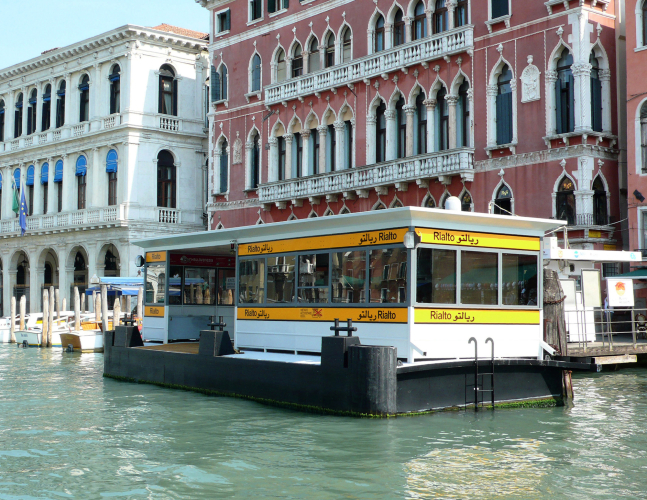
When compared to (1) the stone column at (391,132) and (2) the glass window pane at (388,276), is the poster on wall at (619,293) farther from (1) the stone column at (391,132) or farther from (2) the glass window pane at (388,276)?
(1) the stone column at (391,132)

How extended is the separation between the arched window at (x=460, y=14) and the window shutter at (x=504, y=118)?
2744 mm

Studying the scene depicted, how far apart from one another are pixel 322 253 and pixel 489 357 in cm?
297

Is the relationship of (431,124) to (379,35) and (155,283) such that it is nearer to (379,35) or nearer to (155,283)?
(379,35)

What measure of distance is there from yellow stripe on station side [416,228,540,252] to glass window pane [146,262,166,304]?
7578 millimetres

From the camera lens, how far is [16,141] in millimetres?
43812

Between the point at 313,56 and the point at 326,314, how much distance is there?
61.9ft

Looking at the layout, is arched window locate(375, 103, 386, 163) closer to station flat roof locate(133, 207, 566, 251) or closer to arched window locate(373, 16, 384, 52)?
arched window locate(373, 16, 384, 52)

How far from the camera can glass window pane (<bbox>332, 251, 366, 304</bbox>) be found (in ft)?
42.5

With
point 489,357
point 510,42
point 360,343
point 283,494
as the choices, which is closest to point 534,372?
point 489,357

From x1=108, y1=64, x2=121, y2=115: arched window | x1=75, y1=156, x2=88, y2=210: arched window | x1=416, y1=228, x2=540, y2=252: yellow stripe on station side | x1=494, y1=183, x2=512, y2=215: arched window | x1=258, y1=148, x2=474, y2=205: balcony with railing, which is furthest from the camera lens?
x1=75, y1=156, x2=88, y2=210: arched window

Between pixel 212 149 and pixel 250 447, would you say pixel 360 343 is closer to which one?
pixel 250 447

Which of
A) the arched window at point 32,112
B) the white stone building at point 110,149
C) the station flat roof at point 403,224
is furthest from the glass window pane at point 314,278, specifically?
the arched window at point 32,112

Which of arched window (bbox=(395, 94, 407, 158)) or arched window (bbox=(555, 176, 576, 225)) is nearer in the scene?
arched window (bbox=(555, 176, 576, 225))

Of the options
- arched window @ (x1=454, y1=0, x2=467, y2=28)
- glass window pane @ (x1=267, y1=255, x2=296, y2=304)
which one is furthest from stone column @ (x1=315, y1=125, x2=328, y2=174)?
glass window pane @ (x1=267, y1=255, x2=296, y2=304)
